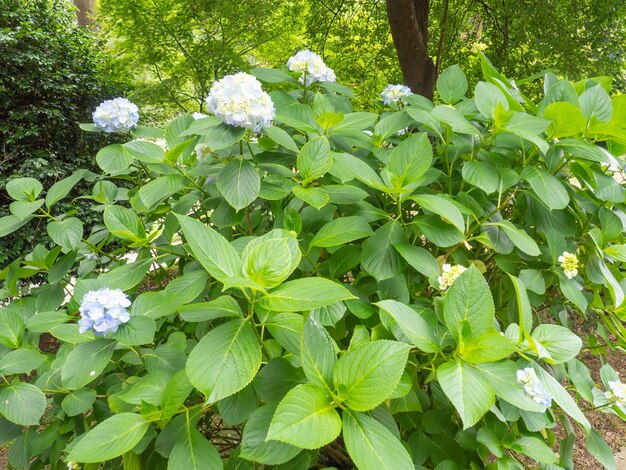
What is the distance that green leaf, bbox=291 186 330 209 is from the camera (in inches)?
45.8

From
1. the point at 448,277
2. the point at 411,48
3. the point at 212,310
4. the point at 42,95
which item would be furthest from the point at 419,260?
the point at 42,95

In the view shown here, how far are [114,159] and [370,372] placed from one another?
1042 mm

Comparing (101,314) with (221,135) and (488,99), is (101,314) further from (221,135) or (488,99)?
(488,99)

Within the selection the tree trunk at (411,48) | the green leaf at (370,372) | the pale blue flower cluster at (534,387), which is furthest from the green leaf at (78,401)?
the tree trunk at (411,48)

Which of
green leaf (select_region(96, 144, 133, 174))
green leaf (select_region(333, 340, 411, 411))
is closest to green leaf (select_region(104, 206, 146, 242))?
green leaf (select_region(96, 144, 133, 174))

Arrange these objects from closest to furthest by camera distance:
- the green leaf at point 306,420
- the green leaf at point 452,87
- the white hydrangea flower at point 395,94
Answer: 1. the green leaf at point 306,420
2. the green leaf at point 452,87
3. the white hydrangea flower at point 395,94

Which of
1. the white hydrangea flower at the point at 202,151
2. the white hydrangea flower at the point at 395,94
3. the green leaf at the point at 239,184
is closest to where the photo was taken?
the green leaf at the point at 239,184

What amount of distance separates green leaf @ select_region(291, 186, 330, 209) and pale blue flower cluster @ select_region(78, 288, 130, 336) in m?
0.50

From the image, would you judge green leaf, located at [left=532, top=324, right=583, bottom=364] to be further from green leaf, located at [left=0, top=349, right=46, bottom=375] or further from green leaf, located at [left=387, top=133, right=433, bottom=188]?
green leaf, located at [left=0, top=349, right=46, bottom=375]

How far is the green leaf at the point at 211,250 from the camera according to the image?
0.86m

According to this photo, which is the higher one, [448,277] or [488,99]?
[488,99]

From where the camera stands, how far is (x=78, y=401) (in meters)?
1.18

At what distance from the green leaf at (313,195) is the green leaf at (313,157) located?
0.05 m

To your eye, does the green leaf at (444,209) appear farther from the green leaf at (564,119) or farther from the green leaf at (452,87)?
the green leaf at (452,87)
